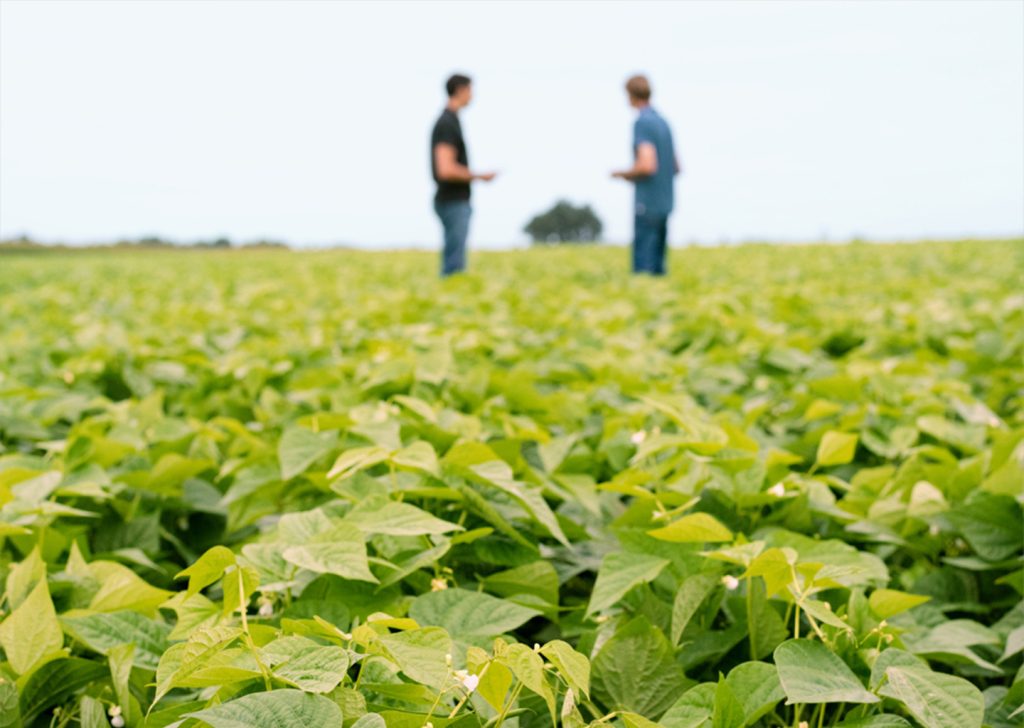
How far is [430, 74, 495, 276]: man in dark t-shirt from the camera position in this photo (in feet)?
26.2

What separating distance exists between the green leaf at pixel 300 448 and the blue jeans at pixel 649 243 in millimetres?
8157

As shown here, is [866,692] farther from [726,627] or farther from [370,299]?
[370,299]

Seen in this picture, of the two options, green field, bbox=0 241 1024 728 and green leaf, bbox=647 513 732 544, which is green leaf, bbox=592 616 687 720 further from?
green leaf, bbox=647 513 732 544

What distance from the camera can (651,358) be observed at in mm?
3791

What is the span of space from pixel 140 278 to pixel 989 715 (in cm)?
1299

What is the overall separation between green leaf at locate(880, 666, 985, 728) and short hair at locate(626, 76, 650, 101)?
883 centimetres

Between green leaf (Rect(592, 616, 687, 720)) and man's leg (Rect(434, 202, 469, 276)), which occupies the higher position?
man's leg (Rect(434, 202, 469, 276))

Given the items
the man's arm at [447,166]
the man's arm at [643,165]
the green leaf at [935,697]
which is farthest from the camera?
the man's arm at [643,165]

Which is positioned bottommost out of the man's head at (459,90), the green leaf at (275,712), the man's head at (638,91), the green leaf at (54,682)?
the green leaf at (54,682)

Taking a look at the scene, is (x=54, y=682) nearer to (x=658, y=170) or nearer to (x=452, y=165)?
(x=452, y=165)

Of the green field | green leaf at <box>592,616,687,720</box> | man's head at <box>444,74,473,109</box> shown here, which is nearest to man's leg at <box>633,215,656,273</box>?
man's head at <box>444,74,473,109</box>

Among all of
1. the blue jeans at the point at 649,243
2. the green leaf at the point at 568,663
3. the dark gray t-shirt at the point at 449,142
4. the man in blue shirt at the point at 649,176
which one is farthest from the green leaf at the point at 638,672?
the blue jeans at the point at 649,243

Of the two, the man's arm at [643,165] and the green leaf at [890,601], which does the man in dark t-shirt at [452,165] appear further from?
the green leaf at [890,601]

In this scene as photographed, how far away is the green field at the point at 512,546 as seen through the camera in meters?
1.11
